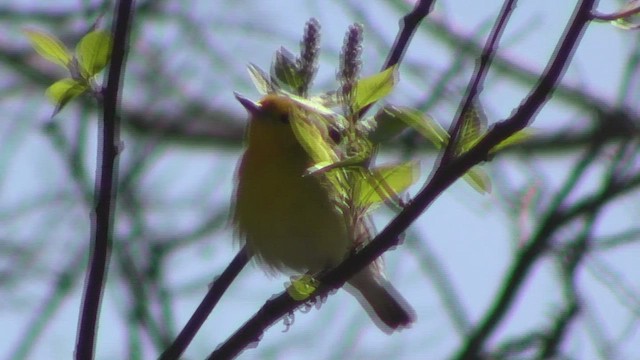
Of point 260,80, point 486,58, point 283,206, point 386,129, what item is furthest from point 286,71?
point 283,206

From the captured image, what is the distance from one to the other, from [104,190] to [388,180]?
0.73 meters

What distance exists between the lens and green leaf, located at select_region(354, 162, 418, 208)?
2.38m

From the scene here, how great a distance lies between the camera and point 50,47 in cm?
244

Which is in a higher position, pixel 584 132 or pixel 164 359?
pixel 584 132

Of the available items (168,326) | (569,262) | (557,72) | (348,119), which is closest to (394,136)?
(348,119)

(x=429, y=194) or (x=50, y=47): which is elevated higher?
(x=50, y=47)

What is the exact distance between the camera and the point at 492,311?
3.84 metres

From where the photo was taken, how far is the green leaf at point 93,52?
2391 mm

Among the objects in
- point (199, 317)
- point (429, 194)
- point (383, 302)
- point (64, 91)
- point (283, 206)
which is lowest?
→ point (429, 194)

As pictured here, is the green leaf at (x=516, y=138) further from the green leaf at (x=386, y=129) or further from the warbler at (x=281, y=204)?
the warbler at (x=281, y=204)

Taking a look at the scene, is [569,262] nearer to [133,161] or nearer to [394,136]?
[394,136]

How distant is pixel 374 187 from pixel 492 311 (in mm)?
1604

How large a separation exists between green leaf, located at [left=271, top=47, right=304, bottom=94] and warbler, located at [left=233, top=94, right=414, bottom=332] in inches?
47.9

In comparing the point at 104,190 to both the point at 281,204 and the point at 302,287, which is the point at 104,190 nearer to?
the point at 302,287
